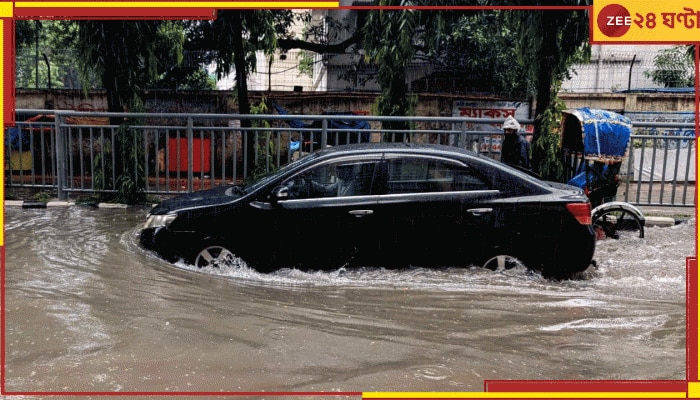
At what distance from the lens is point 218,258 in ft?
23.7

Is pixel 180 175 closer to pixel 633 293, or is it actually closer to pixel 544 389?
pixel 633 293

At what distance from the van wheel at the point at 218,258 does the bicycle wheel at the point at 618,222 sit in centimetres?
476

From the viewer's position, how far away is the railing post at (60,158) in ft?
37.4

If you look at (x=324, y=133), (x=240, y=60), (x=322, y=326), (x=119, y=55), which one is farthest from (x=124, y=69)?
(x=322, y=326)

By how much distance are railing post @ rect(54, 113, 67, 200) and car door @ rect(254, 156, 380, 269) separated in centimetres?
577

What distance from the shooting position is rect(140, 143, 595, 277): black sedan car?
7074 mm

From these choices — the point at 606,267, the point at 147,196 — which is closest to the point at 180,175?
the point at 147,196

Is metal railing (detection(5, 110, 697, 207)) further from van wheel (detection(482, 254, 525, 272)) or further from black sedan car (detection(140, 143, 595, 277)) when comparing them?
van wheel (detection(482, 254, 525, 272))

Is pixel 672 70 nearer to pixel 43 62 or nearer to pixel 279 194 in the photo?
pixel 279 194

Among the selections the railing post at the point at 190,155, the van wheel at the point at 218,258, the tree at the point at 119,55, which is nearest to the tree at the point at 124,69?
the tree at the point at 119,55

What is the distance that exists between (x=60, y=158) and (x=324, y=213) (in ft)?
20.7

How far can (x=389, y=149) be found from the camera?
24.0ft

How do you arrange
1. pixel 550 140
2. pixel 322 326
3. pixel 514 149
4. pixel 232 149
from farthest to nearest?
pixel 232 149 → pixel 550 140 → pixel 514 149 → pixel 322 326

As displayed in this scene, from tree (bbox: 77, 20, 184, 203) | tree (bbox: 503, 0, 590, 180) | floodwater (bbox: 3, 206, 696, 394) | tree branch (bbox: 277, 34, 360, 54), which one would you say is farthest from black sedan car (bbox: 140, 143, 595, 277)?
tree branch (bbox: 277, 34, 360, 54)
